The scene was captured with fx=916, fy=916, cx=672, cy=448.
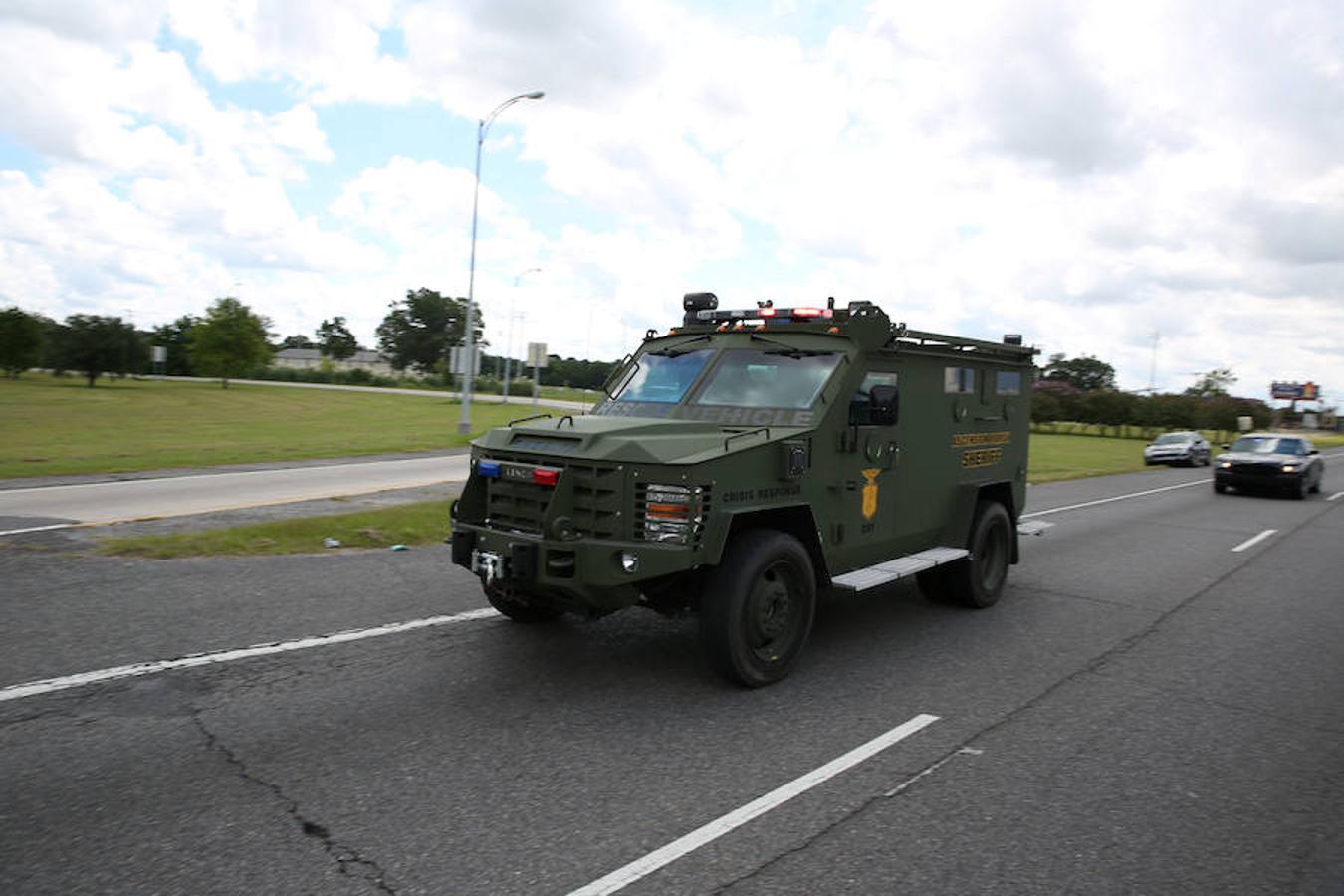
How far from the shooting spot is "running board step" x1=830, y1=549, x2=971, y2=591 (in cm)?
595

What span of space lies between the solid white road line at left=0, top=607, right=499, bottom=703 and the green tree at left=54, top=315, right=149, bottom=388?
58.9 meters

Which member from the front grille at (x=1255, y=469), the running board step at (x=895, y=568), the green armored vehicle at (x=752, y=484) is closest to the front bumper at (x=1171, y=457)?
the front grille at (x=1255, y=469)

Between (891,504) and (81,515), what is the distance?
9.81 meters

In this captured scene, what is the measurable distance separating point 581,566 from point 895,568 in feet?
8.36

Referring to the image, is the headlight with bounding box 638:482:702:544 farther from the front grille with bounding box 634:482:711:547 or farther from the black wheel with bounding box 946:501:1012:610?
the black wheel with bounding box 946:501:1012:610

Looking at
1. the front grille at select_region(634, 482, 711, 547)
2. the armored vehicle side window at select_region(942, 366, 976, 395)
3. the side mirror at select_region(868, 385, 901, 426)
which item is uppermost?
the armored vehicle side window at select_region(942, 366, 976, 395)

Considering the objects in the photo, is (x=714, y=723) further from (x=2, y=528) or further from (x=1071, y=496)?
(x=1071, y=496)

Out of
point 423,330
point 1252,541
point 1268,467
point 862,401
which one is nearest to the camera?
point 862,401

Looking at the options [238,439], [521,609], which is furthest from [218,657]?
[238,439]

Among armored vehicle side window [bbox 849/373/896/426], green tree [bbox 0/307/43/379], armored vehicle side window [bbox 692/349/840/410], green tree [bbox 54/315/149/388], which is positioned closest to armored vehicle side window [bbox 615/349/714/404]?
armored vehicle side window [bbox 692/349/840/410]

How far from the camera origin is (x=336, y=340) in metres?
143

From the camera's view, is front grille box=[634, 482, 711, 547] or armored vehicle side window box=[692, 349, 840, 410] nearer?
front grille box=[634, 482, 711, 547]

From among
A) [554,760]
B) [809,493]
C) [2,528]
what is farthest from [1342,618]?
[2,528]

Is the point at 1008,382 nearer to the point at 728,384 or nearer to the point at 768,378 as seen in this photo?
the point at 768,378
